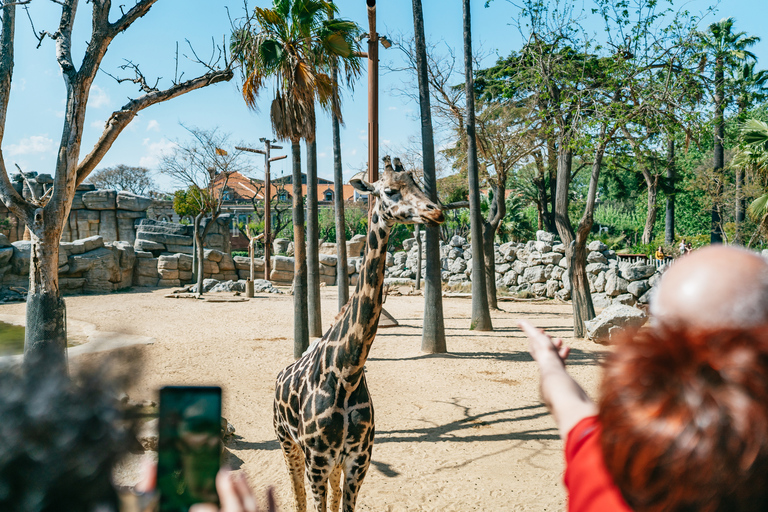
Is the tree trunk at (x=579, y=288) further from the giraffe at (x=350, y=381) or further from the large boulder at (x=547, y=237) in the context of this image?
the large boulder at (x=547, y=237)

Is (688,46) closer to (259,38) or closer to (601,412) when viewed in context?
(259,38)

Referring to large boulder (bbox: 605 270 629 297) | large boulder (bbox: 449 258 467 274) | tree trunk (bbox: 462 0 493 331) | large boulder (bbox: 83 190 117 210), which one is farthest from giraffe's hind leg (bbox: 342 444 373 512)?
large boulder (bbox: 83 190 117 210)

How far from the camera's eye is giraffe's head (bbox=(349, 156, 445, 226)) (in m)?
3.22

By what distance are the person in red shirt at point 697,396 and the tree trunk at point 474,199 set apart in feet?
36.1

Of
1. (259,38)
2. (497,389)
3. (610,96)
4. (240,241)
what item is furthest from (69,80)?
(240,241)

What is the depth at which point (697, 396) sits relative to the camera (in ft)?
2.34

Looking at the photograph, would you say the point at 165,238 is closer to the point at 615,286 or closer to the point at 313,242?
the point at 313,242

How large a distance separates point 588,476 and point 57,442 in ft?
3.14

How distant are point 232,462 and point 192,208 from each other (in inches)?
926

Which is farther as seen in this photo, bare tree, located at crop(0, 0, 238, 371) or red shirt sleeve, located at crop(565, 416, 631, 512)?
bare tree, located at crop(0, 0, 238, 371)

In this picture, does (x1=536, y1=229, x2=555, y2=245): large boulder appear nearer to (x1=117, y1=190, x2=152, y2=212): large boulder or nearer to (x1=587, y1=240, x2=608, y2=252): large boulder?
(x1=587, y1=240, x2=608, y2=252): large boulder

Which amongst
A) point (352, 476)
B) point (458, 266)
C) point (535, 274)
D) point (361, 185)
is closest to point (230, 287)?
point (458, 266)

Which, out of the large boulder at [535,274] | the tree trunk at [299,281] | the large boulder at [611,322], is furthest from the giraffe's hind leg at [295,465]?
Answer: the large boulder at [535,274]

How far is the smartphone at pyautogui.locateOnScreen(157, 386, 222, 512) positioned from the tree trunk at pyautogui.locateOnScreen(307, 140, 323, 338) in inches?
372
